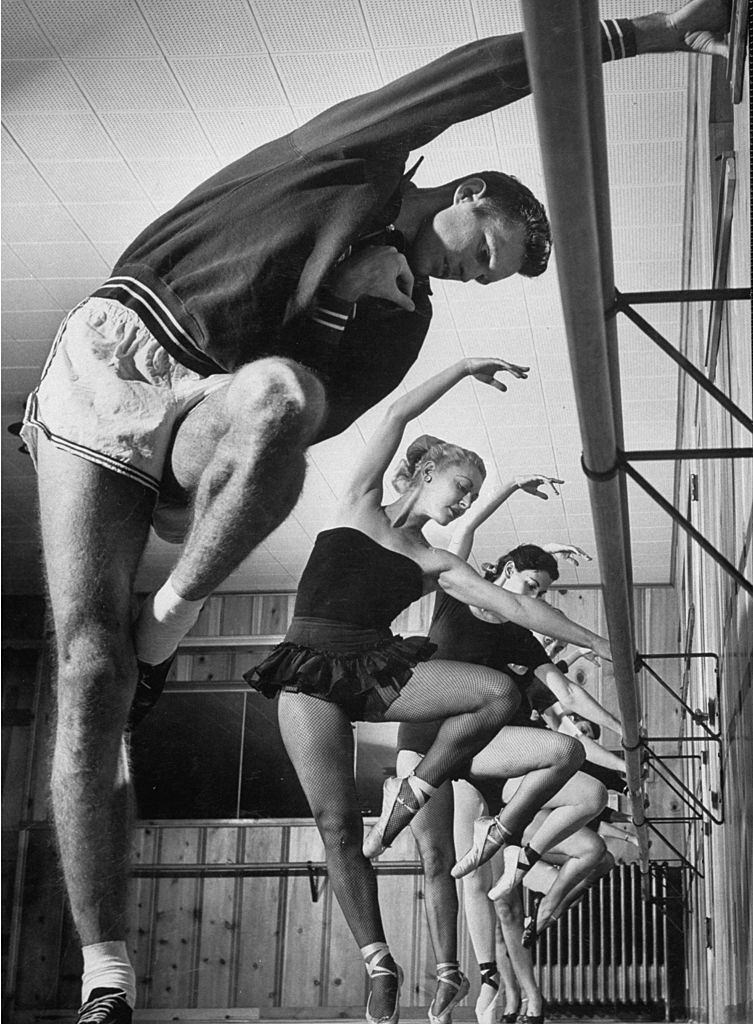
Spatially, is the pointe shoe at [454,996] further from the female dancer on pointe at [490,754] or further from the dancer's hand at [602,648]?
the dancer's hand at [602,648]

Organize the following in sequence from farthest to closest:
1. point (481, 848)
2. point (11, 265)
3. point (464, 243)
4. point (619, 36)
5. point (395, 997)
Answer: point (11, 265)
point (481, 848)
point (464, 243)
point (395, 997)
point (619, 36)

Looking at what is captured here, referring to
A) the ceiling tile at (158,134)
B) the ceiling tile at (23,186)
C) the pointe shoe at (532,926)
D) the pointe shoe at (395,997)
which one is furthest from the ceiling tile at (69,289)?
the pointe shoe at (532,926)

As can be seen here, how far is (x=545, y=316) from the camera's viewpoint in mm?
3180

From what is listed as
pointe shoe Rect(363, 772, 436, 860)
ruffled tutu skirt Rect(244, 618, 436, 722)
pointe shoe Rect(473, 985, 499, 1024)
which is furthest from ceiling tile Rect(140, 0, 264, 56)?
pointe shoe Rect(473, 985, 499, 1024)

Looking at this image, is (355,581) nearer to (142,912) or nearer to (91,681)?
(91,681)

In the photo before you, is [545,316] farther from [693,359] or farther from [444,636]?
[444,636]

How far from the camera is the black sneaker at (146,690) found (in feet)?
10.5

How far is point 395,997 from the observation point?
10.1 ft

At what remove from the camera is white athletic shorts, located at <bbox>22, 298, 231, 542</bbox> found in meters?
3.12

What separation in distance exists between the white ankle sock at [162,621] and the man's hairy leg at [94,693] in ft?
0.14

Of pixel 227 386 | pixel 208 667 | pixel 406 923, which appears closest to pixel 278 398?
pixel 227 386

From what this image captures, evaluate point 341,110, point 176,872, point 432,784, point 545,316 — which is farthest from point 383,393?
point 176,872

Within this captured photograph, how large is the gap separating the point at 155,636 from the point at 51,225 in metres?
1.14

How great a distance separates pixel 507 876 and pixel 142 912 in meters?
0.92
